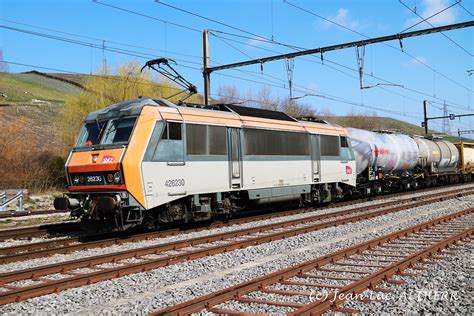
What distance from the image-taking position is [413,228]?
12.0 metres

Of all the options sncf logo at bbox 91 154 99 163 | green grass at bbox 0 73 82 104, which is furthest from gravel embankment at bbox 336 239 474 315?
green grass at bbox 0 73 82 104

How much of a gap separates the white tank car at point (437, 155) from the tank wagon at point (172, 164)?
16085 mm

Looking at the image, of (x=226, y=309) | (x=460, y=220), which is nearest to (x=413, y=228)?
(x=460, y=220)

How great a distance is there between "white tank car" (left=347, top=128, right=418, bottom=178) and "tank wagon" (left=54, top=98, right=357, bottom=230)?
7353 mm

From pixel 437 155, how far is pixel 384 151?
872 cm

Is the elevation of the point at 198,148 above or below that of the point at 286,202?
above

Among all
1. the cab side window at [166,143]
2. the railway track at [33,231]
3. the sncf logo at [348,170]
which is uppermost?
the cab side window at [166,143]

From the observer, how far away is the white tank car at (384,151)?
900 inches

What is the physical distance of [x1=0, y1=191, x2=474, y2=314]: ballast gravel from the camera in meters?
6.33

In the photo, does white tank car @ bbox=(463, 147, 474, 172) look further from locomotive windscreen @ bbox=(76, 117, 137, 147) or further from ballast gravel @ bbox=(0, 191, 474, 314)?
locomotive windscreen @ bbox=(76, 117, 137, 147)

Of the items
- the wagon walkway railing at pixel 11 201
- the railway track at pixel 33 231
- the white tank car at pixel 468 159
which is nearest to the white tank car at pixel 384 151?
the white tank car at pixel 468 159

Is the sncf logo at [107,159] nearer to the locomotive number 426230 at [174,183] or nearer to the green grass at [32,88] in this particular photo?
the locomotive number 426230 at [174,183]

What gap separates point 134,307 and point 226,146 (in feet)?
26.7

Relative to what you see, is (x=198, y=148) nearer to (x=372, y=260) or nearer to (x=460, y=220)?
(x=372, y=260)
